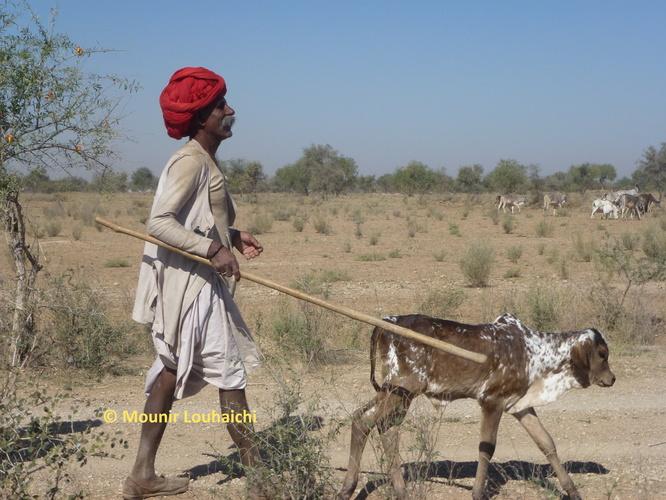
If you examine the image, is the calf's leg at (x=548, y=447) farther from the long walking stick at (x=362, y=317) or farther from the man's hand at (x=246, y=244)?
the man's hand at (x=246, y=244)

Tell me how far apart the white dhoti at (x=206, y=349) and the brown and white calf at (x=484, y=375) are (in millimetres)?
711

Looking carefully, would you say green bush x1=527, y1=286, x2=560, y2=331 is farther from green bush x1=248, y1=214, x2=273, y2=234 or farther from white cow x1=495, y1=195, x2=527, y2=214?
white cow x1=495, y1=195, x2=527, y2=214

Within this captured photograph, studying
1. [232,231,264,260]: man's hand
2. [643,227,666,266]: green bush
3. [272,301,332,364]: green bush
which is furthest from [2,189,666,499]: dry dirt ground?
[643,227,666,266]: green bush

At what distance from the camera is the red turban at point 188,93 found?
4.04 metres

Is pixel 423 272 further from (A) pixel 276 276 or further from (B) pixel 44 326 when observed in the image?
(B) pixel 44 326

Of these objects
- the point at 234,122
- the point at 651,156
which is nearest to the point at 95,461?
the point at 234,122

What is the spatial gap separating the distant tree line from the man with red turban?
4535 cm

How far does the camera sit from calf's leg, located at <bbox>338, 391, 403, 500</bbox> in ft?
13.5

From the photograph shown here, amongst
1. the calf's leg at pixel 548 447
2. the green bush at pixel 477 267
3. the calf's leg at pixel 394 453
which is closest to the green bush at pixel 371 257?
the green bush at pixel 477 267

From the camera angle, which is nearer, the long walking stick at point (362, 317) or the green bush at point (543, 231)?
the long walking stick at point (362, 317)

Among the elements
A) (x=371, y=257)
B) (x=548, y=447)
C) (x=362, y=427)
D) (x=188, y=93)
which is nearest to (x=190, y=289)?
(x=188, y=93)

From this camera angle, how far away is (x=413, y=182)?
206 feet

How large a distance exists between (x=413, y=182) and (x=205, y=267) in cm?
5943

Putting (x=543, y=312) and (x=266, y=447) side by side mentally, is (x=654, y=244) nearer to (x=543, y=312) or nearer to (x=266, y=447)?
(x=543, y=312)
